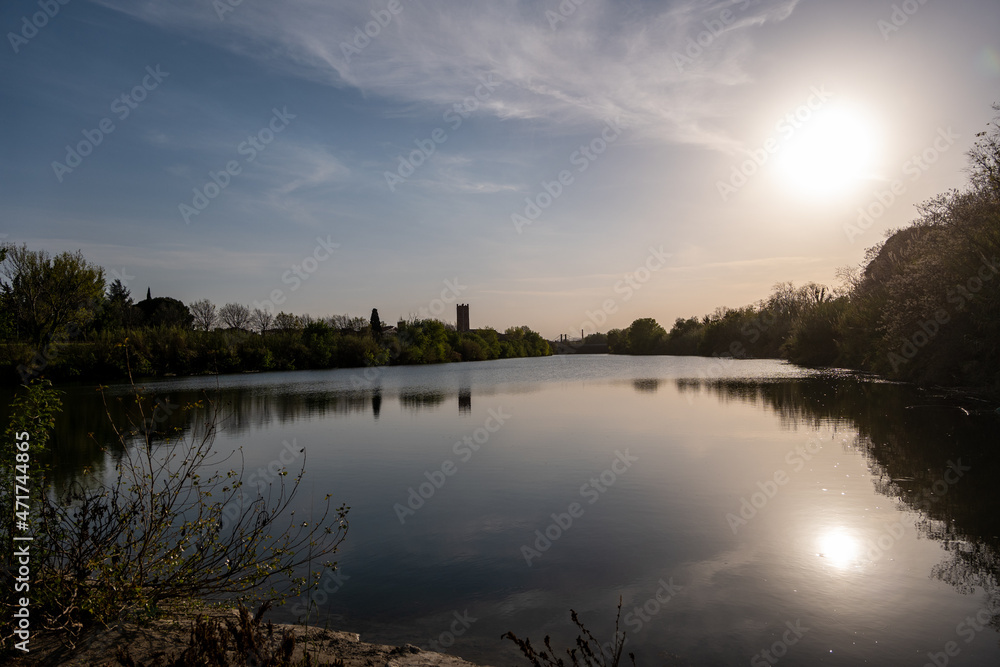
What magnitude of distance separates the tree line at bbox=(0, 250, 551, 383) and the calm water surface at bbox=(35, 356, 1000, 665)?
3738mm

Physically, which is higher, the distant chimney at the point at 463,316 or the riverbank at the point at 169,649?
the distant chimney at the point at 463,316

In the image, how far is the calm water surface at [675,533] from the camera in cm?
521

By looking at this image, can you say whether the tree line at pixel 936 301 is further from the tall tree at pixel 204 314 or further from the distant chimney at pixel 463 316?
the distant chimney at pixel 463 316

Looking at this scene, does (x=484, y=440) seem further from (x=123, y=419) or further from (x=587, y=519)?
(x=123, y=419)

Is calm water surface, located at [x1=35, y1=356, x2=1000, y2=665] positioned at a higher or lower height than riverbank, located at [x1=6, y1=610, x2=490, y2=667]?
lower

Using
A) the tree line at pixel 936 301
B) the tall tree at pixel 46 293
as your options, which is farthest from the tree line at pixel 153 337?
the tree line at pixel 936 301

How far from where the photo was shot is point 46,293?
38.2 m

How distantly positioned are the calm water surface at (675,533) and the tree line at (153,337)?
147 inches

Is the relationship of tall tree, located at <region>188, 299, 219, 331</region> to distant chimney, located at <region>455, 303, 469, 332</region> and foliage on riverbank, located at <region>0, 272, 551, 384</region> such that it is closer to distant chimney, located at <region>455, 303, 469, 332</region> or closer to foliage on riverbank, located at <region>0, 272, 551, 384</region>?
foliage on riverbank, located at <region>0, 272, 551, 384</region>

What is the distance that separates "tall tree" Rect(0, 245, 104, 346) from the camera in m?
37.2

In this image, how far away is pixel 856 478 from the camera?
34.8 ft

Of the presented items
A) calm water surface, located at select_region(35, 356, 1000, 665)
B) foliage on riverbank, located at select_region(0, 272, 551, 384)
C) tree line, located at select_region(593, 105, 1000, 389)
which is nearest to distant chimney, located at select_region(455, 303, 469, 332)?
foliage on riverbank, located at select_region(0, 272, 551, 384)

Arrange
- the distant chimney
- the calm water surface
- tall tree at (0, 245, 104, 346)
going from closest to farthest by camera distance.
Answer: the calm water surface
tall tree at (0, 245, 104, 346)
the distant chimney

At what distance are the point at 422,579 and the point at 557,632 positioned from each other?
6.28 feet
